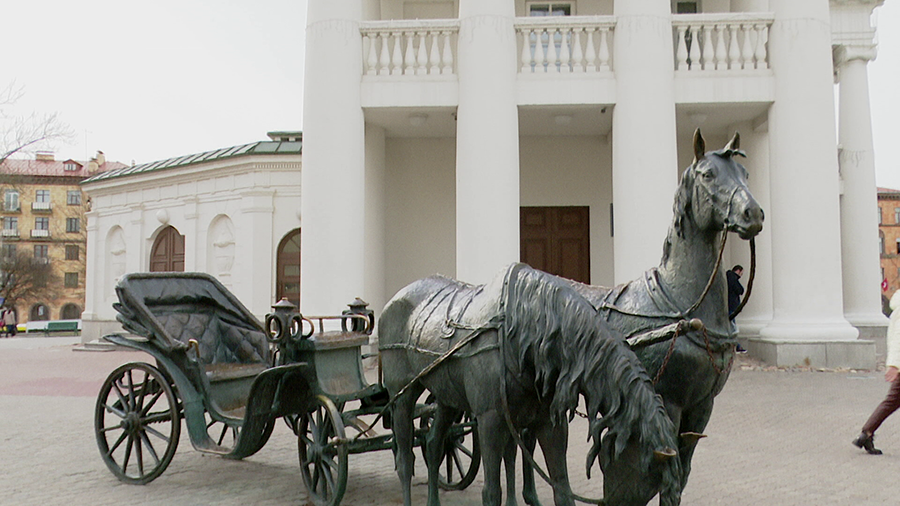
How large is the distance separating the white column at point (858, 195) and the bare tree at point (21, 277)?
5288cm

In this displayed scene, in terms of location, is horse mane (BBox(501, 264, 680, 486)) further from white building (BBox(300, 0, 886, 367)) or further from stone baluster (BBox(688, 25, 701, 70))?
stone baluster (BBox(688, 25, 701, 70))

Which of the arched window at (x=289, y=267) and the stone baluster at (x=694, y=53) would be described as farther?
the arched window at (x=289, y=267)

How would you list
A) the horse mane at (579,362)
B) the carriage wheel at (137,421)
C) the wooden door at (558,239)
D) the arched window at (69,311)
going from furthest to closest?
the arched window at (69,311) < the wooden door at (558,239) < the carriage wheel at (137,421) < the horse mane at (579,362)

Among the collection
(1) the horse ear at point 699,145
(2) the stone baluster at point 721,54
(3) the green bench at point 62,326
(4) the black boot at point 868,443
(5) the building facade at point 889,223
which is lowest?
(3) the green bench at point 62,326

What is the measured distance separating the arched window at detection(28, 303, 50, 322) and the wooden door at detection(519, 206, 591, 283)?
229ft

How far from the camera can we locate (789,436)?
7.36m

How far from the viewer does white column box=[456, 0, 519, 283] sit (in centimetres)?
1201

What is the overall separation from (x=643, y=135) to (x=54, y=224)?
75621mm

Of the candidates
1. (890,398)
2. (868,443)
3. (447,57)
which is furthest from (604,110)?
(868,443)

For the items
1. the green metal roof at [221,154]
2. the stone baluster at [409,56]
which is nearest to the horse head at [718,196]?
the stone baluster at [409,56]

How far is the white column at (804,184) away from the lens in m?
12.0

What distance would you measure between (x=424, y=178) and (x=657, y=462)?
13244 mm

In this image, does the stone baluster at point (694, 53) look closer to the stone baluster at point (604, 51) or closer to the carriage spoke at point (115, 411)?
the stone baluster at point (604, 51)

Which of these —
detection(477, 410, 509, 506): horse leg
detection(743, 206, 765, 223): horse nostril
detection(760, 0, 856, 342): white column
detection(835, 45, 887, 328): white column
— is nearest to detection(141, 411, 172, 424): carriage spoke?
detection(477, 410, 509, 506): horse leg
